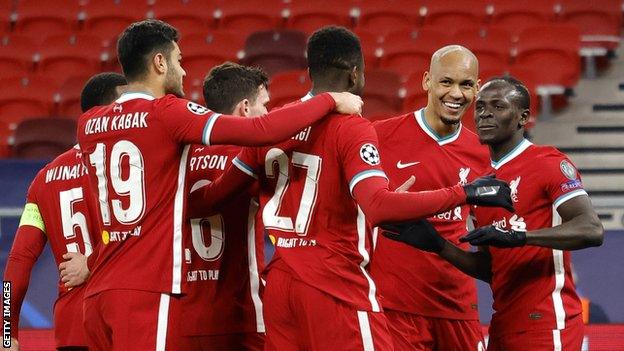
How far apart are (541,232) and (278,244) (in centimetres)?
105

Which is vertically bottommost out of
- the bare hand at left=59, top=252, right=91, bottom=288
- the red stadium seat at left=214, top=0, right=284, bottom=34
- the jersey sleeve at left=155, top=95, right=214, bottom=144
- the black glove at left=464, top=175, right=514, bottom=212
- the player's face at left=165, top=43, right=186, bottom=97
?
the bare hand at left=59, top=252, right=91, bottom=288

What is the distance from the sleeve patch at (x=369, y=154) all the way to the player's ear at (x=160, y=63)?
89cm

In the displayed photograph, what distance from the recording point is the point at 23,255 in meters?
5.05

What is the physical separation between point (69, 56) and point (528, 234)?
9.61 metres

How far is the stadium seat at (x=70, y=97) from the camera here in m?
12.1

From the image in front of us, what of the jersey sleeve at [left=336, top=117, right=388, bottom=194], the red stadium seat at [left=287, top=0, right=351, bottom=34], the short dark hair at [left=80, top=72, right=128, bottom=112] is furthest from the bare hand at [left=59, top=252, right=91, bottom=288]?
the red stadium seat at [left=287, top=0, right=351, bottom=34]

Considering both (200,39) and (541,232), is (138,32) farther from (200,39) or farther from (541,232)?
(200,39)

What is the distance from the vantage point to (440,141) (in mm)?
5188

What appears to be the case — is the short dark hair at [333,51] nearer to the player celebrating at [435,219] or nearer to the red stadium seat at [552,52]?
the player celebrating at [435,219]

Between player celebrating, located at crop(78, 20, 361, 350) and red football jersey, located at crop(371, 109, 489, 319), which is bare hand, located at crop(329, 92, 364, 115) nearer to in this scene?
player celebrating, located at crop(78, 20, 361, 350)

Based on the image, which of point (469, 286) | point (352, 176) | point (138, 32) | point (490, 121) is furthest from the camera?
point (469, 286)

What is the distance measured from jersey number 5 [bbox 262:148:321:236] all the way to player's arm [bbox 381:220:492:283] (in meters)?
0.35

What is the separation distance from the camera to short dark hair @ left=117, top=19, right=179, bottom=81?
4477 millimetres

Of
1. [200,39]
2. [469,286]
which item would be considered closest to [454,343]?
[469,286]
